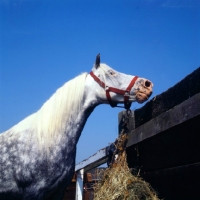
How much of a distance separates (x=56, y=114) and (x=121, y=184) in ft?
3.60

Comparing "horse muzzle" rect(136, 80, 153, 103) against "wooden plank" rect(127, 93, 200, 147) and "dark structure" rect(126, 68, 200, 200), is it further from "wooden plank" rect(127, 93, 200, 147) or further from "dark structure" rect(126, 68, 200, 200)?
"wooden plank" rect(127, 93, 200, 147)

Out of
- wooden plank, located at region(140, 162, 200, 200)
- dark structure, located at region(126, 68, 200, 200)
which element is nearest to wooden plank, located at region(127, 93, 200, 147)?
dark structure, located at region(126, 68, 200, 200)

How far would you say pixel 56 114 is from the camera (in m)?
3.12

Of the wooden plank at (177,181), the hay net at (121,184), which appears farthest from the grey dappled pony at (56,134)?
the wooden plank at (177,181)

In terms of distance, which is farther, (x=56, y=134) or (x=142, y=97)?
(x=142, y=97)

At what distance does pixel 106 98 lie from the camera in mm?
3260

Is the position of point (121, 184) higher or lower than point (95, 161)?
lower

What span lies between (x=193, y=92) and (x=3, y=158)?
7.18 feet

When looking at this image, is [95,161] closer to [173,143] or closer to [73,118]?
[73,118]

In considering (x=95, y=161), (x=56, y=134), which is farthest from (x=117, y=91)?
(x=95, y=161)

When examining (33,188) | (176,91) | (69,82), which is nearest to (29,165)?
(33,188)

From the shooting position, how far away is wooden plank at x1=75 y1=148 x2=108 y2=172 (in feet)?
14.2

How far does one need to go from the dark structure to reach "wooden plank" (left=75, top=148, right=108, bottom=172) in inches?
50.8

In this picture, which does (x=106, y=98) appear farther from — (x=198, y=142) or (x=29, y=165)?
(x=198, y=142)
